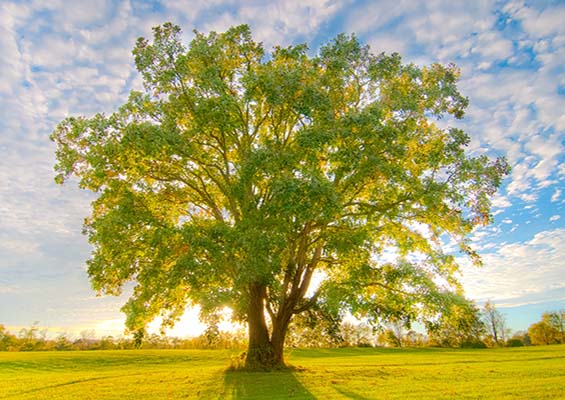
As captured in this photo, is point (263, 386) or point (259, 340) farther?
point (259, 340)

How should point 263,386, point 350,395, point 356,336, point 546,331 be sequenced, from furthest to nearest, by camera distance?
point 546,331
point 356,336
point 263,386
point 350,395

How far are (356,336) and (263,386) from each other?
172 feet

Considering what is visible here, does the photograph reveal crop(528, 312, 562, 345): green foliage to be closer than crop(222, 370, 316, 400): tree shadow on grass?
No

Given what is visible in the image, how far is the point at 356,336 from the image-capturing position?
66.6m

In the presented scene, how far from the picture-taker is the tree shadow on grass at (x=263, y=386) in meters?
15.5

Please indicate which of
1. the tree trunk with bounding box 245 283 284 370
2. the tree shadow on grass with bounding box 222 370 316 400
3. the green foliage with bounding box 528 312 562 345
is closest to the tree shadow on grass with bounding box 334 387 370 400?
the tree shadow on grass with bounding box 222 370 316 400

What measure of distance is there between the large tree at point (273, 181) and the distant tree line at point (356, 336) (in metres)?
1.37

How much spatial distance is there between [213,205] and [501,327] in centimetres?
8808

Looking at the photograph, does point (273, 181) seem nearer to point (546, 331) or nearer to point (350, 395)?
point (350, 395)

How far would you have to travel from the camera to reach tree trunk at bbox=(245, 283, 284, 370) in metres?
22.8

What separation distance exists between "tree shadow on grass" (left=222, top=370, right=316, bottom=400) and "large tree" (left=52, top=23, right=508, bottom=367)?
1736 millimetres

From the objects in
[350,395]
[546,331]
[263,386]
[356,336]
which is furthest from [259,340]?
[546,331]

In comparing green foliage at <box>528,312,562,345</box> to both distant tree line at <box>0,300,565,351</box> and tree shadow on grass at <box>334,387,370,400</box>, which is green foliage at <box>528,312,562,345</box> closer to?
distant tree line at <box>0,300,565,351</box>

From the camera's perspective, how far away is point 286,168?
18734 millimetres
